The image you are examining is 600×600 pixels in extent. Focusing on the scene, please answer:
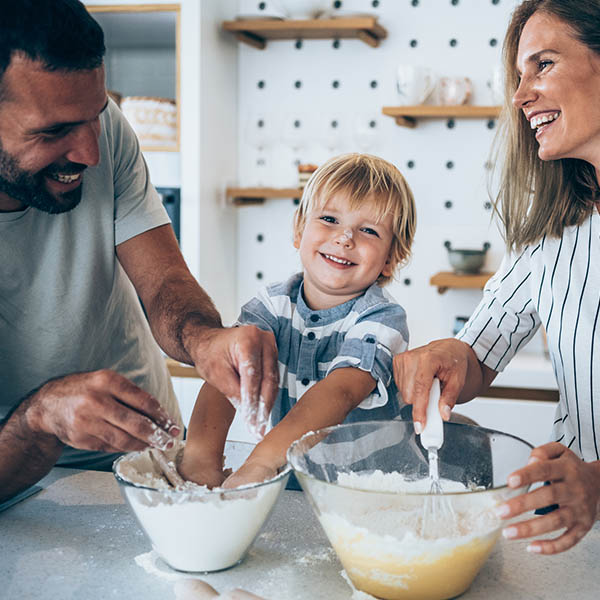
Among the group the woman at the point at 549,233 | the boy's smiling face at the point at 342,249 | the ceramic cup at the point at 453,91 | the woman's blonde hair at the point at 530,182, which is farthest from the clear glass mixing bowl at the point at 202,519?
the ceramic cup at the point at 453,91

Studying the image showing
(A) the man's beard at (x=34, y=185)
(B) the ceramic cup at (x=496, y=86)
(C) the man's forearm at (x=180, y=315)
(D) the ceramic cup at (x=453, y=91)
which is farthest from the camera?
(D) the ceramic cup at (x=453, y=91)

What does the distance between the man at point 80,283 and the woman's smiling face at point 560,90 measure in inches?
27.3

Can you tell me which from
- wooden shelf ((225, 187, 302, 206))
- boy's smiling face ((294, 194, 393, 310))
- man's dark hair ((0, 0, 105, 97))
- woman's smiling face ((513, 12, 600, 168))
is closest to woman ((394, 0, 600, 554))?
woman's smiling face ((513, 12, 600, 168))

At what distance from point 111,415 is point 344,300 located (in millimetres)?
717

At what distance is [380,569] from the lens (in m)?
0.92

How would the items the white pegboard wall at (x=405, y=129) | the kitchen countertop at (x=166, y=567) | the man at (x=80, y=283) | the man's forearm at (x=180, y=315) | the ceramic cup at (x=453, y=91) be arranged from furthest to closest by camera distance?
1. the white pegboard wall at (x=405, y=129)
2. the ceramic cup at (x=453, y=91)
3. the man's forearm at (x=180, y=315)
4. the man at (x=80, y=283)
5. the kitchen countertop at (x=166, y=567)

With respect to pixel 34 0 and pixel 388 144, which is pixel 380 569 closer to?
pixel 34 0

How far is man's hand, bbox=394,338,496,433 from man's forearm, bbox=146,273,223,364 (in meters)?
0.35

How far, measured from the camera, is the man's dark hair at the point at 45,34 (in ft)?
3.65

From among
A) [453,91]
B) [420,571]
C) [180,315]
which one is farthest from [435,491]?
[453,91]

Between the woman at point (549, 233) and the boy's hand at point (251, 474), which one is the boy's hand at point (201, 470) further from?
the woman at point (549, 233)

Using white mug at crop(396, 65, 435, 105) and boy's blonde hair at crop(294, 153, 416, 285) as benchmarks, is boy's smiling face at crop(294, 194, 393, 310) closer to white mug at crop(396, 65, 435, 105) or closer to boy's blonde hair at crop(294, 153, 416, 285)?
boy's blonde hair at crop(294, 153, 416, 285)

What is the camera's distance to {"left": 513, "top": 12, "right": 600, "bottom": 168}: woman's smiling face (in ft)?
4.59

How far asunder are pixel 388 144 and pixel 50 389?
233 centimetres
